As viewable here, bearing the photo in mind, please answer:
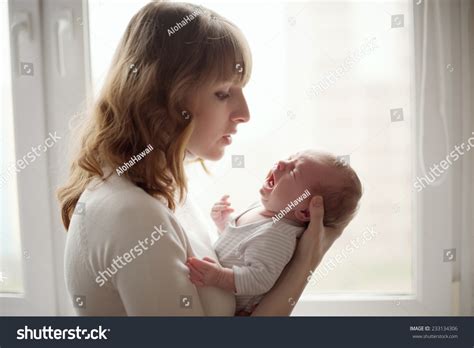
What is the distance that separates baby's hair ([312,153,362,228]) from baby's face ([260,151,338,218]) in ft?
0.04

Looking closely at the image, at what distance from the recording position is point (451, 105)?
1279 millimetres

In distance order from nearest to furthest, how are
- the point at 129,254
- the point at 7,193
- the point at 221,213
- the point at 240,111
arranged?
the point at 129,254
the point at 240,111
the point at 221,213
the point at 7,193

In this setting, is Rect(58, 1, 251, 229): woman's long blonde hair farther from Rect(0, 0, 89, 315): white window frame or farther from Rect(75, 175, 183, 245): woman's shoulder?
Rect(0, 0, 89, 315): white window frame

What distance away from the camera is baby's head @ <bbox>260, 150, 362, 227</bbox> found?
1086 millimetres

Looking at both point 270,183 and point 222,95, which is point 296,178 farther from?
point 222,95

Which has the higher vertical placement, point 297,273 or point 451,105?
point 451,105

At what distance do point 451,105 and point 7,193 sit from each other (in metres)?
1.14

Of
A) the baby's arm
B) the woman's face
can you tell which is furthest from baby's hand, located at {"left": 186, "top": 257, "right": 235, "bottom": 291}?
the woman's face

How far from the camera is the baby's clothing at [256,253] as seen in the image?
1.04 meters

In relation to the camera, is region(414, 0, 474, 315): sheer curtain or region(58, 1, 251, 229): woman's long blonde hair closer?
region(58, 1, 251, 229): woman's long blonde hair

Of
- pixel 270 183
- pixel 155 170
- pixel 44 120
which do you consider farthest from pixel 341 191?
pixel 44 120

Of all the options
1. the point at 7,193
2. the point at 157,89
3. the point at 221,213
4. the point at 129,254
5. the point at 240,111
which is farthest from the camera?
the point at 7,193

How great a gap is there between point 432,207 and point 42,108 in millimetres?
1011
